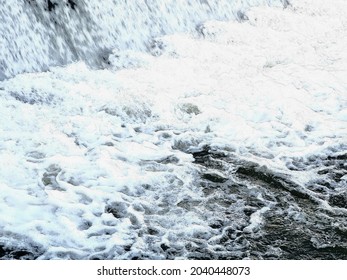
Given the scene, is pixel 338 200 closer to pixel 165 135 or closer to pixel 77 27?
pixel 165 135

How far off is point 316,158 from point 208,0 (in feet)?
15.6

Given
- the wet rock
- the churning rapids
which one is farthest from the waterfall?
the wet rock

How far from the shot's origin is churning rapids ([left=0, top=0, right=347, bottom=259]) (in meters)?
4.14

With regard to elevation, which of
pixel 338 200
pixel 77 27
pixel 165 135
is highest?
pixel 77 27

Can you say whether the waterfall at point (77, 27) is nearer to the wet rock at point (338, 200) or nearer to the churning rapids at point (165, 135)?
the churning rapids at point (165, 135)

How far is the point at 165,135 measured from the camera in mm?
5664

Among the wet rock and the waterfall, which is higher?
the waterfall

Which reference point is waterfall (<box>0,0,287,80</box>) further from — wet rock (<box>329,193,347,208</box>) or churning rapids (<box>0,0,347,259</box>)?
wet rock (<box>329,193,347,208</box>)

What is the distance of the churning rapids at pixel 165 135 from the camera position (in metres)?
4.14

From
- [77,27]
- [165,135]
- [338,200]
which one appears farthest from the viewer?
[77,27]

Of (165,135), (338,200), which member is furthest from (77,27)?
(338,200)

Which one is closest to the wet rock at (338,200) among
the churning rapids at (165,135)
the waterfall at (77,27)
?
the churning rapids at (165,135)

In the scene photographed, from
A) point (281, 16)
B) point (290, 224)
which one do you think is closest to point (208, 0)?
point (281, 16)

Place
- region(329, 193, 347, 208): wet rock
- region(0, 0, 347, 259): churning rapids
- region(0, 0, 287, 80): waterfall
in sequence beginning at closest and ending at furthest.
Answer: region(0, 0, 347, 259): churning rapids, region(329, 193, 347, 208): wet rock, region(0, 0, 287, 80): waterfall
